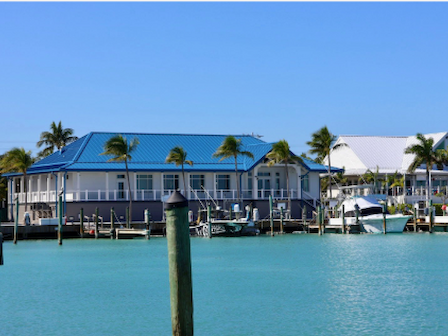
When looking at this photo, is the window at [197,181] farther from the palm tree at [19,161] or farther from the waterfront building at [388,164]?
the waterfront building at [388,164]

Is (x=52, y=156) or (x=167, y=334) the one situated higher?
(x=52, y=156)

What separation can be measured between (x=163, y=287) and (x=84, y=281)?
14.7ft

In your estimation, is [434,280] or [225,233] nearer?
[434,280]

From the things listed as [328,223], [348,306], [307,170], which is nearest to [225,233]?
[328,223]

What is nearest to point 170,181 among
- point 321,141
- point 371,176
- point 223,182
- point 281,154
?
point 223,182

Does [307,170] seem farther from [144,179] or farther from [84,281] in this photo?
[84,281]

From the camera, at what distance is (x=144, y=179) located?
68500 mm

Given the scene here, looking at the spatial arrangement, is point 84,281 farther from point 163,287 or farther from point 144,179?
point 144,179

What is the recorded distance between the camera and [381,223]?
204 feet

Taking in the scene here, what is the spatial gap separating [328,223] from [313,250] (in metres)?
17.7

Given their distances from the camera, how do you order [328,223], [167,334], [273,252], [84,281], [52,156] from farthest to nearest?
[52,156] < [328,223] < [273,252] < [84,281] < [167,334]

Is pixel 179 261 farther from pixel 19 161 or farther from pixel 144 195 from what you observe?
pixel 19 161

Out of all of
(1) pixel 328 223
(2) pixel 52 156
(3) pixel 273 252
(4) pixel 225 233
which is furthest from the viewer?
(2) pixel 52 156

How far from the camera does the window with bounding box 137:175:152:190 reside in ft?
224
